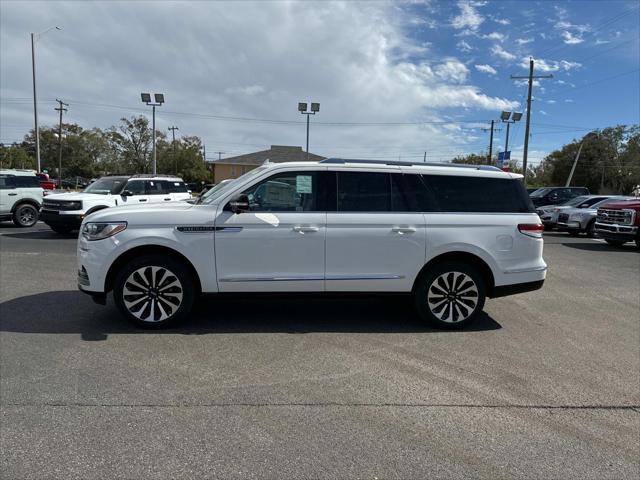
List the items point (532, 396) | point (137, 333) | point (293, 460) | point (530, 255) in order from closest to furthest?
point (293, 460) < point (532, 396) < point (137, 333) < point (530, 255)

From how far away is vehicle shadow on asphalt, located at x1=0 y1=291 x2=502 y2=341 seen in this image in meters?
5.20

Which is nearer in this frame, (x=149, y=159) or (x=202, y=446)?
(x=202, y=446)

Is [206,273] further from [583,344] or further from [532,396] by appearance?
[583,344]

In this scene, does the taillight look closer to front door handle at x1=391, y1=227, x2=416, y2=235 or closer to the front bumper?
front door handle at x1=391, y1=227, x2=416, y2=235

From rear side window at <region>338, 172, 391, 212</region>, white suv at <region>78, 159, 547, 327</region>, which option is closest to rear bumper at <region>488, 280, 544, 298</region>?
white suv at <region>78, 159, 547, 327</region>

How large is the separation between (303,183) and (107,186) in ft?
36.5

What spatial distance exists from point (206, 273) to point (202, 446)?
2398 millimetres

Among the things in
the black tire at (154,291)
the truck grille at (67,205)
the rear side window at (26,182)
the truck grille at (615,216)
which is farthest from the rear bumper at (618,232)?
the rear side window at (26,182)

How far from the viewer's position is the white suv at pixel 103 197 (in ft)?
42.6

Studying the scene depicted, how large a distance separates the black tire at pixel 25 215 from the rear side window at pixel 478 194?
15.3 meters

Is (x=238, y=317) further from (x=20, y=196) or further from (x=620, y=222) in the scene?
(x=20, y=196)

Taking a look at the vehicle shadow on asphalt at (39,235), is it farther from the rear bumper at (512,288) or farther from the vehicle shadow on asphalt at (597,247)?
the vehicle shadow on asphalt at (597,247)

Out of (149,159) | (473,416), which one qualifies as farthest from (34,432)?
(149,159)

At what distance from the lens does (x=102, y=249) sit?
504 cm
